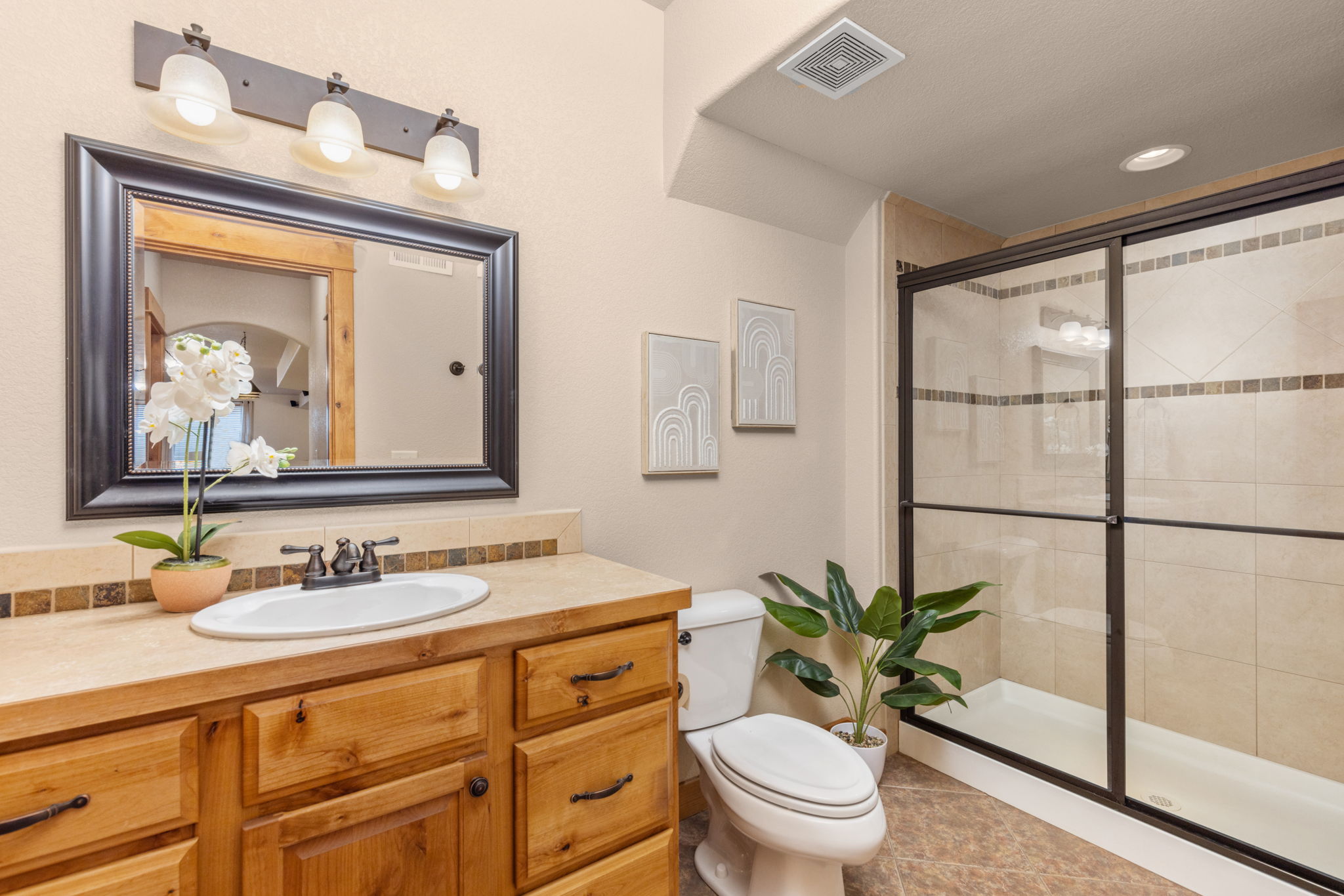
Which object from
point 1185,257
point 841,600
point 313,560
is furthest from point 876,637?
point 313,560

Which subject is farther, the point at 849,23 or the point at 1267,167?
the point at 1267,167

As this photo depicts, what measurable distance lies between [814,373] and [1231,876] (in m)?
1.91

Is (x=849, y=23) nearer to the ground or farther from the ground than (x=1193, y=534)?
farther from the ground

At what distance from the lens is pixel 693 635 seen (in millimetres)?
1761

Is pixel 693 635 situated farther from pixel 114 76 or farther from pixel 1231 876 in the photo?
pixel 114 76

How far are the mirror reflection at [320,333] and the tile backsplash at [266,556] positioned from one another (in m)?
0.16

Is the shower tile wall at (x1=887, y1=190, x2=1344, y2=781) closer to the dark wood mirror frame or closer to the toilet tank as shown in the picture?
the toilet tank

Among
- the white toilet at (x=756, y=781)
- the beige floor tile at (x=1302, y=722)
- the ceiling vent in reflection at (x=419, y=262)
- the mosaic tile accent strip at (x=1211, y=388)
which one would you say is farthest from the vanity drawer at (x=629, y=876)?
the beige floor tile at (x=1302, y=722)

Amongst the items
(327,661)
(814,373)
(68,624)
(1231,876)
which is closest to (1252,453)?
(1231,876)

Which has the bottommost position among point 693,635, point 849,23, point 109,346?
point 693,635

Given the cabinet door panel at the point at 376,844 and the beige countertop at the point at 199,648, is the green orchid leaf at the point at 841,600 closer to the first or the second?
the beige countertop at the point at 199,648

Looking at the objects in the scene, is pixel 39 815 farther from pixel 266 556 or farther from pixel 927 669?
pixel 927 669

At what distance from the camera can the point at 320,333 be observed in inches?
53.7

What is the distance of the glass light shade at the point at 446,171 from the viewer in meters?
1.40
